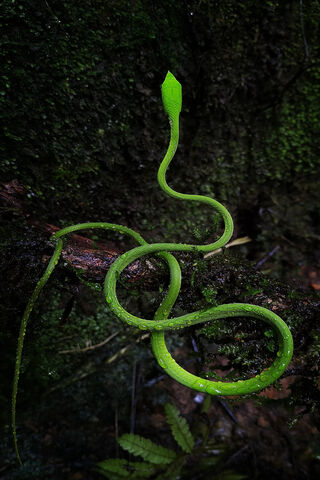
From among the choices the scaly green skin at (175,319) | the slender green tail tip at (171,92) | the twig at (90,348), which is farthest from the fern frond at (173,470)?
the slender green tail tip at (171,92)

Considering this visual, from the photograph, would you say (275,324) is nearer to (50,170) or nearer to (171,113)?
(171,113)

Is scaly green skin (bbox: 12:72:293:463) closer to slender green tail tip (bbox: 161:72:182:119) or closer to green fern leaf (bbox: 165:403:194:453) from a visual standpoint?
slender green tail tip (bbox: 161:72:182:119)

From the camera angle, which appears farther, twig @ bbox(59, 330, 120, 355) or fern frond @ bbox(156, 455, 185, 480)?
twig @ bbox(59, 330, 120, 355)

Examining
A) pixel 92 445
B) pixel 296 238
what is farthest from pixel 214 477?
pixel 296 238

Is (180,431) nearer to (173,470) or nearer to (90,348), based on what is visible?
(173,470)

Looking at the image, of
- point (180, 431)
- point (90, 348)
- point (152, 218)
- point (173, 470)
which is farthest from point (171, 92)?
point (173, 470)

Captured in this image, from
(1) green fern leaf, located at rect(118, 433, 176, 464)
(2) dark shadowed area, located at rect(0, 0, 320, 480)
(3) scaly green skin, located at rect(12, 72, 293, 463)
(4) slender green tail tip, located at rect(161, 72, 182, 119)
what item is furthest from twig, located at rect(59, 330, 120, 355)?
(4) slender green tail tip, located at rect(161, 72, 182, 119)
